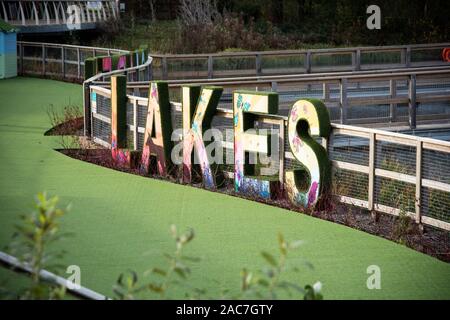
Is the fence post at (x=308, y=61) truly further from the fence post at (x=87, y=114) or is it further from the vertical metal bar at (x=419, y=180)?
the vertical metal bar at (x=419, y=180)

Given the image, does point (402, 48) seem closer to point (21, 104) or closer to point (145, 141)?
point (21, 104)

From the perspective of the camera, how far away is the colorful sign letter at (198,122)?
1433 centimetres

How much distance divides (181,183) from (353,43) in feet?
126

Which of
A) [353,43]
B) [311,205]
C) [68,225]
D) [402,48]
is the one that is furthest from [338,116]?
[353,43]

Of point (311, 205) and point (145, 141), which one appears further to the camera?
point (145, 141)

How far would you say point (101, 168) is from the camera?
16.4m

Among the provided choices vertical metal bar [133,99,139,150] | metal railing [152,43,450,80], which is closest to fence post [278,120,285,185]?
vertical metal bar [133,99,139,150]

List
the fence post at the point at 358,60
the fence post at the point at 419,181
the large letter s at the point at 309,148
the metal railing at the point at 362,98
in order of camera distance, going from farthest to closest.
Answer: the fence post at the point at 358,60, the metal railing at the point at 362,98, the large letter s at the point at 309,148, the fence post at the point at 419,181

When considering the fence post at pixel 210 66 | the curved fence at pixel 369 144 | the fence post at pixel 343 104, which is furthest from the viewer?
the fence post at pixel 210 66

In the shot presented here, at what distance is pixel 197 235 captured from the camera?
1148 centimetres

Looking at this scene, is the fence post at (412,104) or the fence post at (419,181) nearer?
the fence post at (419,181)

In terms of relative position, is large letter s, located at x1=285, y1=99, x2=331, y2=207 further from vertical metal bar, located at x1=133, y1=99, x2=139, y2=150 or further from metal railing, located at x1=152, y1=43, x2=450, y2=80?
metal railing, located at x1=152, y1=43, x2=450, y2=80

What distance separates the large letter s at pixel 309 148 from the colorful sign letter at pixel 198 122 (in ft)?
5.20

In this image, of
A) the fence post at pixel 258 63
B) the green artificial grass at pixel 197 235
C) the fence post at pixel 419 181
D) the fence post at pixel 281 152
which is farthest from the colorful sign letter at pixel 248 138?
the fence post at pixel 258 63
